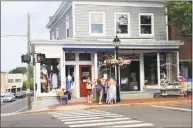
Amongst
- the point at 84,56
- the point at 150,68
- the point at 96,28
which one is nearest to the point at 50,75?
the point at 84,56

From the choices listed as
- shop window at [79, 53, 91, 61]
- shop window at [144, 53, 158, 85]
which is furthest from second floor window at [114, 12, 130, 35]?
shop window at [79, 53, 91, 61]

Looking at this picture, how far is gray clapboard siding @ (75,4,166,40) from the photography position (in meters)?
22.1

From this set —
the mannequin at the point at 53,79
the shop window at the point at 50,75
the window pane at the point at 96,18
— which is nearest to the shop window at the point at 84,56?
the shop window at the point at 50,75

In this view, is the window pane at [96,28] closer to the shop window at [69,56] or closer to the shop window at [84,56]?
the shop window at [84,56]

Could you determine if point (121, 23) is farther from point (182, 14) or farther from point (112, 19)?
point (182, 14)

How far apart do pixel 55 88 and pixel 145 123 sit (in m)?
10.4

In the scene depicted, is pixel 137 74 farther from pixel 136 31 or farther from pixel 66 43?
pixel 66 43

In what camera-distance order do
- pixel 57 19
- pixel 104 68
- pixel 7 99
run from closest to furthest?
pixel 7 99
pixel 104 68
pixel 57 19

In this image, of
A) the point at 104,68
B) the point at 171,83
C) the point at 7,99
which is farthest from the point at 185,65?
the point at 7,99

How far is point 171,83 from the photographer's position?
21.7 metres

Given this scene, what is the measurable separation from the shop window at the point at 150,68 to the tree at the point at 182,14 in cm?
285

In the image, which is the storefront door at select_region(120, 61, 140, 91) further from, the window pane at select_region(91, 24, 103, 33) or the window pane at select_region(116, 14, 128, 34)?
the window pane at select_region(91, 24, 103, 33)

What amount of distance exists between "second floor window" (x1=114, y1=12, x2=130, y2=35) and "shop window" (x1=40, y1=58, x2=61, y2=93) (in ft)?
17.0

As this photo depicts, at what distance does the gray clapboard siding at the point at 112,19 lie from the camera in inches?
872
